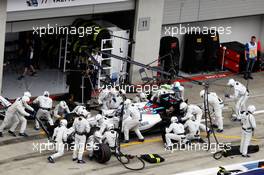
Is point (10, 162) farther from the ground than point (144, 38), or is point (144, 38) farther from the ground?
point (144, 38)

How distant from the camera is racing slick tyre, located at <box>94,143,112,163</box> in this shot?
985 inches

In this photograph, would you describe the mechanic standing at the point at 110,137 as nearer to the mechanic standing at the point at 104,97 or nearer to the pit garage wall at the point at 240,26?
the mechanic standing at the point at 104,97

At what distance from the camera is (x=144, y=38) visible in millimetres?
31750

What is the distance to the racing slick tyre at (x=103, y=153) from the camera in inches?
985

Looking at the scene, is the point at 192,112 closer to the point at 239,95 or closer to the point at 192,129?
the point at 192,129

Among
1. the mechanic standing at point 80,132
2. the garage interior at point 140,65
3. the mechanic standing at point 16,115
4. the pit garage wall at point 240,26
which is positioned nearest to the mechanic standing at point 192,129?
the garage interior at point 140,65

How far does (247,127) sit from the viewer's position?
26.1 m

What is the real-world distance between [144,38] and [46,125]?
20.8 ft

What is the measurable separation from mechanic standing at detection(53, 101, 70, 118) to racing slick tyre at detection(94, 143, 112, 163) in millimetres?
A: 2812

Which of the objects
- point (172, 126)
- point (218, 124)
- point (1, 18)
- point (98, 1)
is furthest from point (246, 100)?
point (1, 18)

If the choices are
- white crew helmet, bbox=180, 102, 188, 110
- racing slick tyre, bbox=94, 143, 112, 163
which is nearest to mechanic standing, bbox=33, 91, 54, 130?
racing slick tyre, bbox=94, 143, 112, 163

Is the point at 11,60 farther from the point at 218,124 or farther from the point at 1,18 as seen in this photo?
the point at 218,124

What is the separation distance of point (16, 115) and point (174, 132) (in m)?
4.75

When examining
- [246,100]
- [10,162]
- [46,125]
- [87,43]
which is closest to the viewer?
[10,162]
